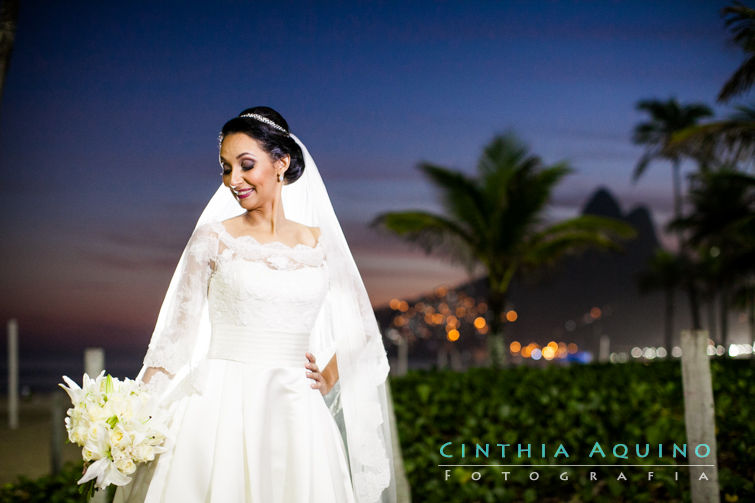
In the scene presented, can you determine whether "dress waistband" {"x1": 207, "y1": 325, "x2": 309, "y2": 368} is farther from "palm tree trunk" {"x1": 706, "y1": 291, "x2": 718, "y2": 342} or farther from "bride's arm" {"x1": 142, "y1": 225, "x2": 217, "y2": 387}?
"palm tree trunk" {"x1": 706, "y1": 291, "x2": 718, "y2": 342}

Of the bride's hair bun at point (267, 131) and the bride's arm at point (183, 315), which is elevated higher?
the bride's hair bun at point (267, 131)

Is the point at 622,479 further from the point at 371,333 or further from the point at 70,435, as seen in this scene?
the point at 70,435

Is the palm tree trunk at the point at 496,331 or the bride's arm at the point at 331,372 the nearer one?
the bride's arm at the point at 331,372

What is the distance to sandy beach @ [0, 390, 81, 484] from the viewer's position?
8.08 metres

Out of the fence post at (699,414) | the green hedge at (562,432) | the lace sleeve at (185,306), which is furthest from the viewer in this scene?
the green hedge at (562,432)

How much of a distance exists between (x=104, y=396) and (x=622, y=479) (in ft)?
15.5

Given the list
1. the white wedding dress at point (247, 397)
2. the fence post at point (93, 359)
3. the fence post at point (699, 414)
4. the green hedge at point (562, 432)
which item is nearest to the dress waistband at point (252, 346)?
the white wedding dress at point (247, 397)

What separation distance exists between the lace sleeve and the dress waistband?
0.11 metres

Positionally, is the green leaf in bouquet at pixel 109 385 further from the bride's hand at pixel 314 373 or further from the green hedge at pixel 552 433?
the green hedge at pixel 552 433

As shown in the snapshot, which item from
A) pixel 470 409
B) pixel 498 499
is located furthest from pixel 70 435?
pixel 470 409

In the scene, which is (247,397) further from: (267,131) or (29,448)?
(29,448)

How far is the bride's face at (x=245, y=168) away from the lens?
298 centimetres

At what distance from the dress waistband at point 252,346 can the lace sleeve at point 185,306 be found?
11cm

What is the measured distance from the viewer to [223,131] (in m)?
3.03
